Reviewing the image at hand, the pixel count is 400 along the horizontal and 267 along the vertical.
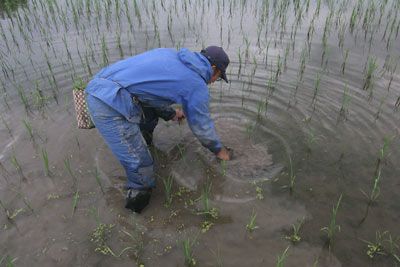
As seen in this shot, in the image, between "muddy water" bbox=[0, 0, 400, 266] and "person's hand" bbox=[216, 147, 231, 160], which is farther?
"person's hand" bbox=[216, 147, 231, 160]

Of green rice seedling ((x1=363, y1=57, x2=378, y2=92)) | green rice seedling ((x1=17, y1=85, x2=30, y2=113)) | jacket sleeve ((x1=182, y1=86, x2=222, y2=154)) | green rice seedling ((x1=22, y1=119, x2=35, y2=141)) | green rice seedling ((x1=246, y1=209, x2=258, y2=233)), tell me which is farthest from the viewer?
green rice seedling ((x1=363, y1=57, x2=378, y2=92))

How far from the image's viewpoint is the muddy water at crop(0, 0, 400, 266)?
3.36 metres

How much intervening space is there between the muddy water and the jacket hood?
1.33 meters

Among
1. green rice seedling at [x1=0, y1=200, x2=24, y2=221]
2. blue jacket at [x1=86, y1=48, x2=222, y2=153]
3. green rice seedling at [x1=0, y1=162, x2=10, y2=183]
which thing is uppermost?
blue jacket at [x1=86, y1=48, x2=222, y2=153]

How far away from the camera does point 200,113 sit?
3348 mm

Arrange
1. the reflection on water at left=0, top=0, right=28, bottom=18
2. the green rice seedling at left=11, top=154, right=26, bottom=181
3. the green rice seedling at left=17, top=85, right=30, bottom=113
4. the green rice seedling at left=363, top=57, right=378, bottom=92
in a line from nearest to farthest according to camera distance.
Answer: the green rice seedling at left=11, top=154, right=26, bottom=181 → the green rice seedling at left=17, top=85, right=30, bottom=113 → the green rice seedling at left=363, top=57, right=378, bottom=92 → the reflection on water at left=0, top=0, right=28, bottom=18

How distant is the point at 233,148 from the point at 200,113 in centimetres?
127

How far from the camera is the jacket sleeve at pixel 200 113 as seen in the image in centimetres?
327

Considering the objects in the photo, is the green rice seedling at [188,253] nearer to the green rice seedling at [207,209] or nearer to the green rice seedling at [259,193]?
the green rice seedling at [207,209]

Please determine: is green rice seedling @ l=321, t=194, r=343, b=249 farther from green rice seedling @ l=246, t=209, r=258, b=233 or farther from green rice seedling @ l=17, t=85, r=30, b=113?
green rice seedling @ l=17, t=85, r=30, b=113

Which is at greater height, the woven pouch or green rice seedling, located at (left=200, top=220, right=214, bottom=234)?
the woven pouch

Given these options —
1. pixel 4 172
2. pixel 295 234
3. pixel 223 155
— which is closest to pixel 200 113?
pixel 223 155

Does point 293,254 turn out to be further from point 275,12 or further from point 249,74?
point 275,12

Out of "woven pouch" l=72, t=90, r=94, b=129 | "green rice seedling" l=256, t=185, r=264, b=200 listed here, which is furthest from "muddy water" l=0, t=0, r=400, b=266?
"woven pouch" l=72, t=90, r=94, b=129
